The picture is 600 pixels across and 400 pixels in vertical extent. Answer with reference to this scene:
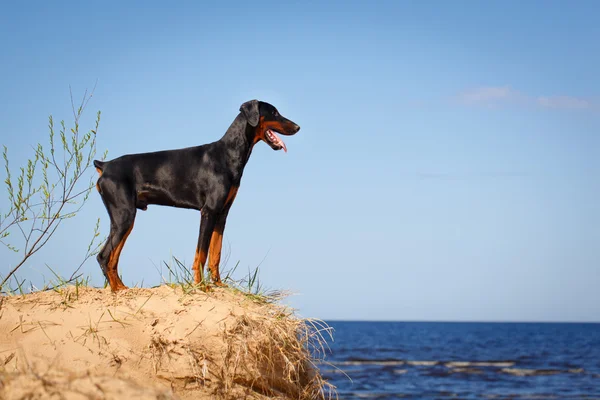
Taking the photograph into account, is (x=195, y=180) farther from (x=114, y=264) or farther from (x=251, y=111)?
(x=114, y=264)

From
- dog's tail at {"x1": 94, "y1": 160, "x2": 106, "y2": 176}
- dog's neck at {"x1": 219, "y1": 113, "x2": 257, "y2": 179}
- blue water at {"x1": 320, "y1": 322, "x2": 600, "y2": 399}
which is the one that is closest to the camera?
dog's tail at {"x1": 94, "y1": 160, "x2": 106, "y2": 176}

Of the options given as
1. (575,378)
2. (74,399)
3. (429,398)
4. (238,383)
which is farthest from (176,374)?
(575,378)

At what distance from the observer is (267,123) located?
7.75 meters

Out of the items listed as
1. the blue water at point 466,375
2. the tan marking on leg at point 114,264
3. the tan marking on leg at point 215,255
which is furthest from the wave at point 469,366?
the tan marking on leg at point 114,264

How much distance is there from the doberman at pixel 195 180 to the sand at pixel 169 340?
0.58 meters

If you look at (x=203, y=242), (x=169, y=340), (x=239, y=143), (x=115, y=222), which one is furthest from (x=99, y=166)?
(x=169, y=340)

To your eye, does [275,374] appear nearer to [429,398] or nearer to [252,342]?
[252,342]

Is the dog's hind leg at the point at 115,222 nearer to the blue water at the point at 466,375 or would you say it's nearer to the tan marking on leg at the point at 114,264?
the tan marking on leg at the point at 114,264

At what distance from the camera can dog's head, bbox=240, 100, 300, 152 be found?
7613 millimetres

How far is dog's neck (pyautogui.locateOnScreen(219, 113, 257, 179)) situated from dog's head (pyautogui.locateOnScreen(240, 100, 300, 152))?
80 millimetres

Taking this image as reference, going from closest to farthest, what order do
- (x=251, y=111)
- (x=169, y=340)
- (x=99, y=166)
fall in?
(x=169, y=340) → (x=99, y=166) → (x=251, y=111)

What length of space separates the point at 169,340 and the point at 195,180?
2.03m

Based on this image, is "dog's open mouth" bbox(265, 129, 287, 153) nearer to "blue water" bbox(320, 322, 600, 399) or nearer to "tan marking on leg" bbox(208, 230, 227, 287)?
"tan marking on leg" bbox(208, 230, 227, 287)

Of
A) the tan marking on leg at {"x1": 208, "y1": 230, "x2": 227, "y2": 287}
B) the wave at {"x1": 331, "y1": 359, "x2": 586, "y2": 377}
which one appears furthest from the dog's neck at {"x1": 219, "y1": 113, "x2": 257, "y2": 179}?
the wave at {"x1": 331, "y1": 359, "x2": 586, "y2": 377}
